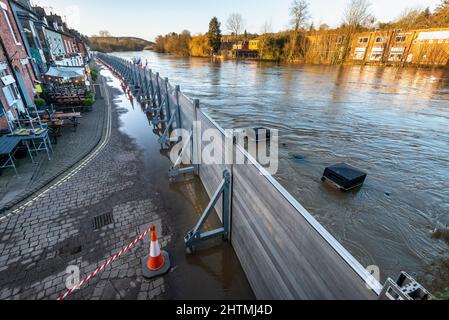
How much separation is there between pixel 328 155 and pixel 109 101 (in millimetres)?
17501

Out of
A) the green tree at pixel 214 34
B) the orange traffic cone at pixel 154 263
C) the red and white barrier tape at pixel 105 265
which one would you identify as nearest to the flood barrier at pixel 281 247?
the orange traffic cone at pixel 154 263

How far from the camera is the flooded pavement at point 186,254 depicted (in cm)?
408

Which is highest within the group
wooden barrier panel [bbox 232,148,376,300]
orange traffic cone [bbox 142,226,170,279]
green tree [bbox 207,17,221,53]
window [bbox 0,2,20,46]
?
green tree [bbox 207,17,221,53]

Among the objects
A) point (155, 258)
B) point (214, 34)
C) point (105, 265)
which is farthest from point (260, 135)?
point (214, 34)

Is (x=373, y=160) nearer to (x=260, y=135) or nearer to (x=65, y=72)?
(x=260, y=135)

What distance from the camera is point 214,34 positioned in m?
89.2

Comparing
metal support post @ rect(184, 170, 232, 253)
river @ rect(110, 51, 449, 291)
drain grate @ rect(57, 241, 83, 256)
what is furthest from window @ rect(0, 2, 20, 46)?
metal support post @ rect(184, 170, 232, 253)

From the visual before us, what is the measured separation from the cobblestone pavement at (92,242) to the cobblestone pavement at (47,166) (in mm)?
693

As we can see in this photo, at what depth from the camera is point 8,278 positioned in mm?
4156

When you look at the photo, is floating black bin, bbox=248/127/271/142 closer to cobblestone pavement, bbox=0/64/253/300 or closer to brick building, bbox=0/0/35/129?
cobblestone pavement, bbox=0/64/253/300

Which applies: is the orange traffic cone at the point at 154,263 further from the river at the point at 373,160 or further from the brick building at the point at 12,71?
the brick building at the point at 12,71

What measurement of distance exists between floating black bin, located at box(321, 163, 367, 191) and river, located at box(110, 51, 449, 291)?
29 centimetres

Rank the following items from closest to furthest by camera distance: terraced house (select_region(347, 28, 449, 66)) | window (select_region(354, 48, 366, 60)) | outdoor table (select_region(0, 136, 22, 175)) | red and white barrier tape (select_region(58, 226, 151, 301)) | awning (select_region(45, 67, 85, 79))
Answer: red and white barrier tape (select_region(58, 226, 151, 301)) < outdoor table (select_region(0, 136, 22, 175)) < awning (select_region(45, 67, 85, 79)) < terraced house (select_region(347, 28, 449, 66)) < window (select_region(354, 48, 366, 60))

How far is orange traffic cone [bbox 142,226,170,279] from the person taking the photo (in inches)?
166
